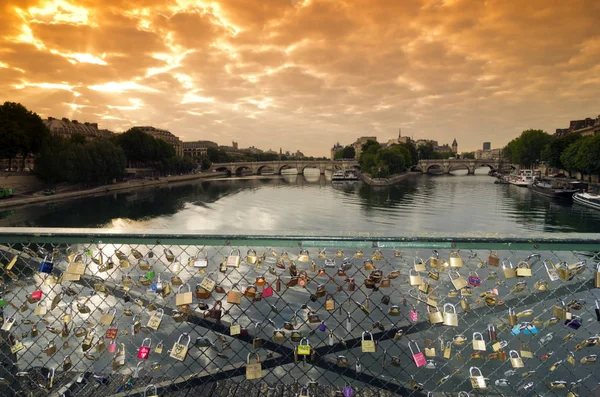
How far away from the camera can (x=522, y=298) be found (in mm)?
2123

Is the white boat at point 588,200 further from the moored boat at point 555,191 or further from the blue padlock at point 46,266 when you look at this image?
the blue padlock at point 46,266

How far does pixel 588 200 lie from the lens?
3055 centimetres

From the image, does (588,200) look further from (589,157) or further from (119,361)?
(119,361)

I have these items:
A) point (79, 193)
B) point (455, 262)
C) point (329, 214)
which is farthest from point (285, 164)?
point (455, 262)

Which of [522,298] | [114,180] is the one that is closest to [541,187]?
[522,298]

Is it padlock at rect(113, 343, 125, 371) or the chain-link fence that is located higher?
the chain-link fence

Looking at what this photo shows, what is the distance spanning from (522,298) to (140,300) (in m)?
2.22

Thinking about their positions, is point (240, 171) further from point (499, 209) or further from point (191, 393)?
point (191, 393)

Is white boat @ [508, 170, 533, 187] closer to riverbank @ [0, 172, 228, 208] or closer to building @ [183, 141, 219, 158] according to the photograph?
riverbank @ [0, 172, 228, 208]

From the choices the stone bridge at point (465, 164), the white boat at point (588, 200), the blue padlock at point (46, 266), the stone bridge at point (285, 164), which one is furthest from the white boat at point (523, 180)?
the blue padlock at point (46, 266)

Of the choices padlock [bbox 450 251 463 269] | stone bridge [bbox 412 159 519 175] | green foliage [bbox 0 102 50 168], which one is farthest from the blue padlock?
stone bridge [bbox 412 159 519 175]

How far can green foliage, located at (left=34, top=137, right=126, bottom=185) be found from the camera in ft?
130

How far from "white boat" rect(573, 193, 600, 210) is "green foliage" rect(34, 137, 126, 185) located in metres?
48.9

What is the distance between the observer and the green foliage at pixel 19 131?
3828 centimetres
